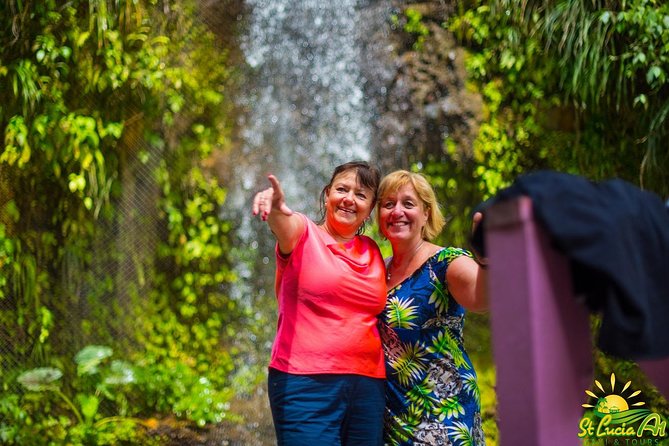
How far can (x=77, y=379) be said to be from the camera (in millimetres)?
4832

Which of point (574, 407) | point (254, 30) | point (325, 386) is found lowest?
point (325, 386)

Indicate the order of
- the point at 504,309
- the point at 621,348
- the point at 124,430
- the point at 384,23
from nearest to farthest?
the point at 504,309, the point at 621,348, the point at 124,430, the point at 384,23

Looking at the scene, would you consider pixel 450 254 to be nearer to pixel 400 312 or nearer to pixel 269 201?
pixel 400 312

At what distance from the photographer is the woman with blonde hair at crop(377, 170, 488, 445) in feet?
7.00

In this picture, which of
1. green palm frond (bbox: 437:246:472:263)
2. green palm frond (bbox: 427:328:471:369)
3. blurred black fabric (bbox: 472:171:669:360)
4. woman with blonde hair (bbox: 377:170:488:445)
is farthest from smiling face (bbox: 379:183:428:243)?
blurred black fabric (bbox: 472:171:669:360)

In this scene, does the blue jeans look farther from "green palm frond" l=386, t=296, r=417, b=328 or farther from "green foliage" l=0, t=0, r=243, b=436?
"green foliage" l=0, t=0, r=243, b=436

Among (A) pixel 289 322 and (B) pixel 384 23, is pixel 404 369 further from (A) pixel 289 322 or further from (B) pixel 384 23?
(B) pixel 384 23

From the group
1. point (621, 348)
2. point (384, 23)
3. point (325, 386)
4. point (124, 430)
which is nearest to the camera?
point (621, 348)

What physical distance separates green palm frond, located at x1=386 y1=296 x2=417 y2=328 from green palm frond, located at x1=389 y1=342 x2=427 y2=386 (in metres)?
0.07

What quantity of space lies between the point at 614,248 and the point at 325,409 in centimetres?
117

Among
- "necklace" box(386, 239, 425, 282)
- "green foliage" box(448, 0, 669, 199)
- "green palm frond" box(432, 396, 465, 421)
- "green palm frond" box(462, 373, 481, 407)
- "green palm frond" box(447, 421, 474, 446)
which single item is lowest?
"green palm frond" box(447, 421, 474, 446)

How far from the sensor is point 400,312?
7.24 feet

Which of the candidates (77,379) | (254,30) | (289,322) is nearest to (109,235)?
(77,379)

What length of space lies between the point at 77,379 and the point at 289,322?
3.18 metres
